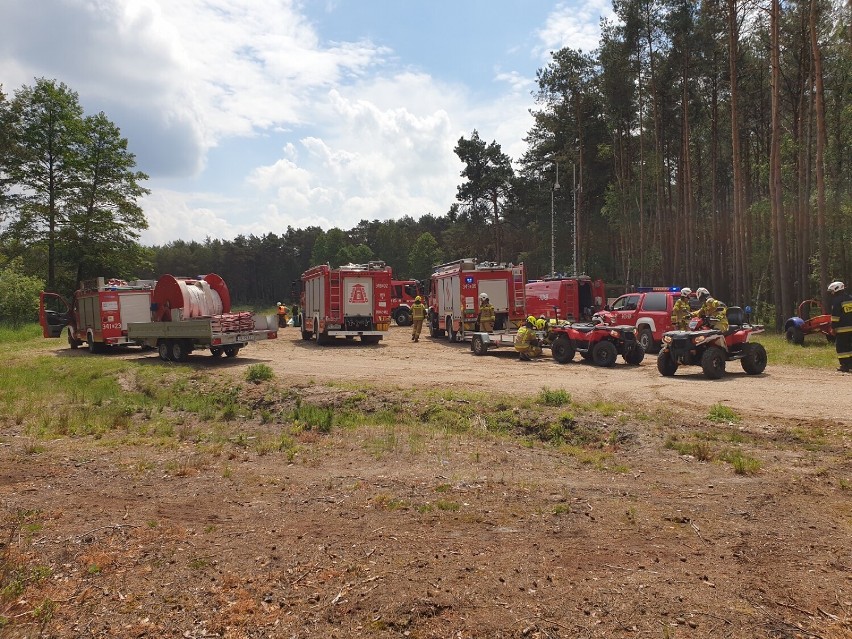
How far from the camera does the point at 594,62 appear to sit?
40219 millimetres

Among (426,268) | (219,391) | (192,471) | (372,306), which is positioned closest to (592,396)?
(192,471)

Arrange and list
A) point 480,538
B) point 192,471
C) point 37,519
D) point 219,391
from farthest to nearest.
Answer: point 219,391 → point 192,471 → point 37,519 → point 480,538

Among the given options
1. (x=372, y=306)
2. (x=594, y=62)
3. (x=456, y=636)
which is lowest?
(x=456, y=636)

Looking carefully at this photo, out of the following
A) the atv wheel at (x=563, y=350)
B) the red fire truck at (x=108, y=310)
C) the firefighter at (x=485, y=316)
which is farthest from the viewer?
the red fire truck at (x=108, y=310)

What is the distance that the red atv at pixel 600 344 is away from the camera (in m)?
16.0

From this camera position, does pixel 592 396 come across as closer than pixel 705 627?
No

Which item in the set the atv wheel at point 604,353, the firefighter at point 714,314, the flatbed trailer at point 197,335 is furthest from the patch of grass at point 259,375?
the firefighter at point 714,314

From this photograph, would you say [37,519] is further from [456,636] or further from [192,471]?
[456,636]

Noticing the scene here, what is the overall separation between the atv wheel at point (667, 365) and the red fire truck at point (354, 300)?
11500mm

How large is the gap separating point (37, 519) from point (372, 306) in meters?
17.8

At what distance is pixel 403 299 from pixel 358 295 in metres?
14.4

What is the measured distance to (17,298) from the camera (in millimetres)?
35719

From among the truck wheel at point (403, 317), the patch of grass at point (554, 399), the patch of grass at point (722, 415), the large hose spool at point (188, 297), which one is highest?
the large hose spool at point (188, 297)

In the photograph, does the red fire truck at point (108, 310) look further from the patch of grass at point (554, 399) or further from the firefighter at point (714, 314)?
the firefighter at point (714, 314)
